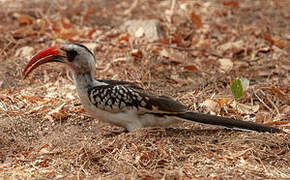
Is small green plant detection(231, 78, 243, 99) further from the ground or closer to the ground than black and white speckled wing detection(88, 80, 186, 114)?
closer to the ground

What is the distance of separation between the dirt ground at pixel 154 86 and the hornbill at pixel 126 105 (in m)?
0.10

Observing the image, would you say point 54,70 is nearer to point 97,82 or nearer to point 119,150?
point 97,82

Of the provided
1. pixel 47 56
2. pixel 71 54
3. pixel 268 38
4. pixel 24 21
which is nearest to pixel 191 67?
pixel 268 38

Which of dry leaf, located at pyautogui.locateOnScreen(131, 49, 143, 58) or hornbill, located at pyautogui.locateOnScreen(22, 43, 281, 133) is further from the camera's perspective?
dry leaf, located at pyautogui.locateOnScreen(131, 49, 143, 58)

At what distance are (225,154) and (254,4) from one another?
487 cm

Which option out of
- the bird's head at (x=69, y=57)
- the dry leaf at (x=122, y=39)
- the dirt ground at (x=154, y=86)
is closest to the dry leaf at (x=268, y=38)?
the dirt ground at (x=154, y=86)

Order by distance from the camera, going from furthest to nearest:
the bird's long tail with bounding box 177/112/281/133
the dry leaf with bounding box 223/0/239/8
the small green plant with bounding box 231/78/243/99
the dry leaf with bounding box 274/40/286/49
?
the dry leaf with bounding box 223/0/239/8
the dry leaf with bounding box 274/40/286/49
the small green plant with bounding box 231/78/243/99
the bird's long tail with bounding box 177/112/281/133

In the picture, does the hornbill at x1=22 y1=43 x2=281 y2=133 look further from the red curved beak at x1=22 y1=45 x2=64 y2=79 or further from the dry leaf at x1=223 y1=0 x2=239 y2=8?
the dry leaf at x1=223 y1=0 x2=239 y2=8

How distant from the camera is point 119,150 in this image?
3.32 meters

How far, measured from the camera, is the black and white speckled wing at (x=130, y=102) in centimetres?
356

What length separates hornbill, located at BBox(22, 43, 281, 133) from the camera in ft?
11.7

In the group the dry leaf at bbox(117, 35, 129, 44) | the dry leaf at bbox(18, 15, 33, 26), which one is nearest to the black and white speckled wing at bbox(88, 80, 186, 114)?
the dry leaf at bbox(117, 35, 129, 44)

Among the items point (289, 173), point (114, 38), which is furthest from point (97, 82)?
point (114, 38)

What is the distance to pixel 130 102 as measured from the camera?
11.7ft
